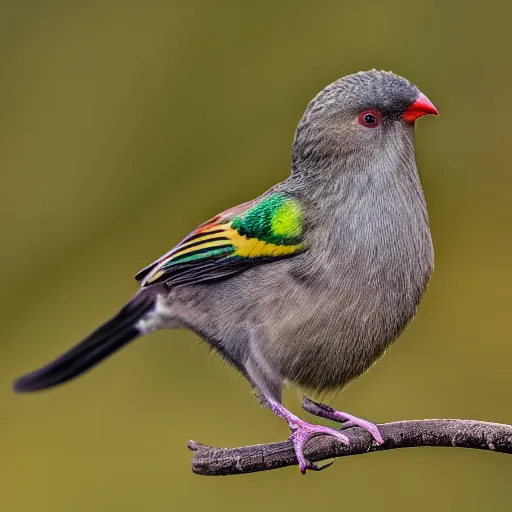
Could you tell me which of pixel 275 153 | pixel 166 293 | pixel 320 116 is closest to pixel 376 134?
pixel 320 116

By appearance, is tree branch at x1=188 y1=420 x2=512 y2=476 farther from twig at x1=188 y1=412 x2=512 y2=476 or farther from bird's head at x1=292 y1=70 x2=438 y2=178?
bird's head at x1=292 y1=70 x2=438 y2=178

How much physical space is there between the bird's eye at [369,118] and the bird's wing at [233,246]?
35cm

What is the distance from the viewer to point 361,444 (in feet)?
10.4

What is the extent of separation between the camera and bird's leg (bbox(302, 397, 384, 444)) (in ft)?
10.3

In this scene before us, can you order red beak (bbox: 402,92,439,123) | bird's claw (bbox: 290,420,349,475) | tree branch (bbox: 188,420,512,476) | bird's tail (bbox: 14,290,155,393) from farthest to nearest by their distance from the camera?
1. bird's tail (bbox: 14,290,155,393)
2. bird's claw (bbox: 290,420,349,475)
3. red beak (bbox: 402,92,439,123)
4. tree branch (bbox: 188,420,512,476)

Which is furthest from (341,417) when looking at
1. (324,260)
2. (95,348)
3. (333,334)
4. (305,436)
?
(95,348)

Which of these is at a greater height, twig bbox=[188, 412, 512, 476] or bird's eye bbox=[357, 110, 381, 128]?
bird's eye bbox=[357, 110, 381, 128]

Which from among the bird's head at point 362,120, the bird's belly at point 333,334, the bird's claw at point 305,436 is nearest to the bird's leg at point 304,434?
the bird's claw at point 305,436

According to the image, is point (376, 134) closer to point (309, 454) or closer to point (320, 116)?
point (320, 116)

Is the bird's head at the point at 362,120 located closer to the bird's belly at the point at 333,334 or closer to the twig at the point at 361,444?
the bird's belly at the point at 333,334

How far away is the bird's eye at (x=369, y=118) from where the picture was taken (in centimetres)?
317

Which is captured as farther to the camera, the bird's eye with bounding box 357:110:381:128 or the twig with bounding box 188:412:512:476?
the bird's eye with bounding box 357:110:381:128

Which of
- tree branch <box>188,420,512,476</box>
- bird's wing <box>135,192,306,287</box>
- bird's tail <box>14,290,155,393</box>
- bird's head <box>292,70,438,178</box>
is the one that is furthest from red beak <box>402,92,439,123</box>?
bird's tail <box>14,290,155,393</box>

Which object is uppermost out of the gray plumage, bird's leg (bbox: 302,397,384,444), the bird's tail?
the gray plumage
